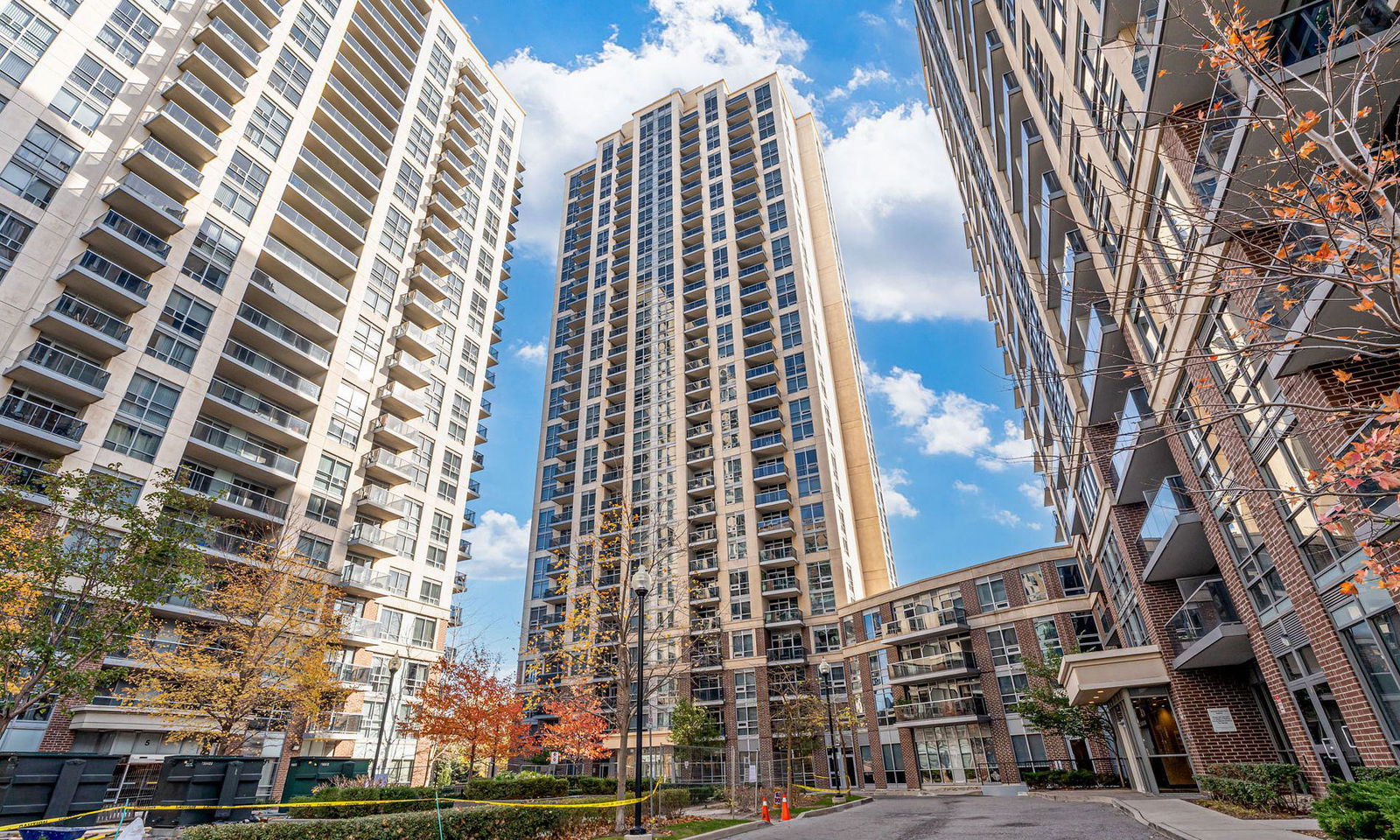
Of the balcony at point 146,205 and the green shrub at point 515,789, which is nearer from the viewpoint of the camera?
the green shrub at point 515,789

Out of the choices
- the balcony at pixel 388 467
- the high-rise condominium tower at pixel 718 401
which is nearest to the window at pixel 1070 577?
the high-rise condominium tower at pixel 718 401

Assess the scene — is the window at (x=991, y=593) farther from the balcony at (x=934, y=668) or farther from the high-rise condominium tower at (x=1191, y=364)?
the high-rise condominium tower at (x=1191, y=364)

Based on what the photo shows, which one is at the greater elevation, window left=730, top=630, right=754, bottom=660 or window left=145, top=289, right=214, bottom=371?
window left=145, top=289, right=214, bottom=371

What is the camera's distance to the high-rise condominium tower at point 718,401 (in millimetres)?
56656

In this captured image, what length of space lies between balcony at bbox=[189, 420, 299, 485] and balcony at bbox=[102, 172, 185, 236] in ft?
36.0

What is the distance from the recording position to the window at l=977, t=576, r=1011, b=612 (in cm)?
4488

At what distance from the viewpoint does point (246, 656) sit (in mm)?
27125

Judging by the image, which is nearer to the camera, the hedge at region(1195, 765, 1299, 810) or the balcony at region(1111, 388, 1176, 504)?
the hedge at region(1195, 765, 1299, 810)

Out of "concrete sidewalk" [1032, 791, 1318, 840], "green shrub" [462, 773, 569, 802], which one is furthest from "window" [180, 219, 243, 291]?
"concrete sidewalk" [1032, 791, 1318, 840]

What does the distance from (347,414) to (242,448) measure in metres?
7.05

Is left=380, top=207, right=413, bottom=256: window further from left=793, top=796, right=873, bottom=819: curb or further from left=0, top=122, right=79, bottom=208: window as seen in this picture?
left=793, top=796, right=873, bottom=819: curb

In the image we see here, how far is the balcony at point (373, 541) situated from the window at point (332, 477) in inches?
93.3

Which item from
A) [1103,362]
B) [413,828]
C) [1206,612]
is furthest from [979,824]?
[1103,362]

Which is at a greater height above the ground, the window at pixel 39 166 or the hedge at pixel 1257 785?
the window at pixel 39 166
